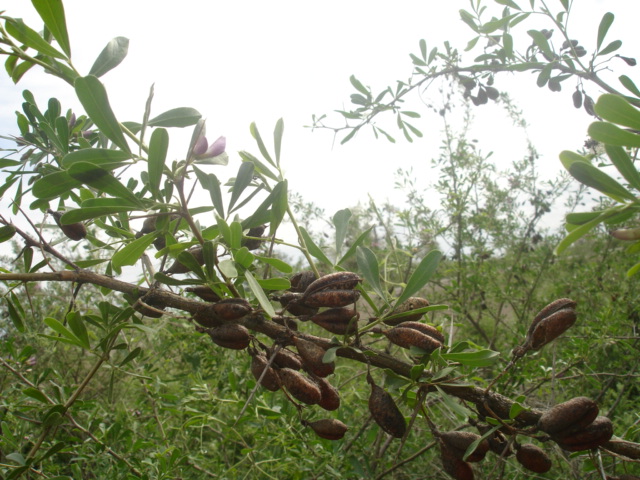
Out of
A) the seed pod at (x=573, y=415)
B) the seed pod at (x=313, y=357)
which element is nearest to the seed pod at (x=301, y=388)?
the seed pod at (x=313, y=357)

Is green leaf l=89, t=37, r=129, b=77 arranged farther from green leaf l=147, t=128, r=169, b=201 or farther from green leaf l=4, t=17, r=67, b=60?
green leaf l=147, t=128, r=169, b=201

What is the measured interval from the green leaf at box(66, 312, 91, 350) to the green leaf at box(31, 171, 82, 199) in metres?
0.22

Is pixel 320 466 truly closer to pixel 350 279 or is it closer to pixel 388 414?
pixel 388 414

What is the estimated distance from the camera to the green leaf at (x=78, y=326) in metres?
0.79

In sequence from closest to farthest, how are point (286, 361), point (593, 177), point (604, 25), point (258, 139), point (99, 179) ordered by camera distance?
point (593, 177)
point (99, 179)
point (286, 361)
point (258, 139)
point (604, 25)

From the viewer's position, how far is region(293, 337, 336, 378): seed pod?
711mm

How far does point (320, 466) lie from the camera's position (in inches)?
49.2

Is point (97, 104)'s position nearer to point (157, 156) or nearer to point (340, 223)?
point (157, 156)

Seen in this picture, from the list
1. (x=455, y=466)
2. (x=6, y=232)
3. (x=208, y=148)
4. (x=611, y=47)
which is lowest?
(x=455, y=466)

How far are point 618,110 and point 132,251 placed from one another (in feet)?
2.46

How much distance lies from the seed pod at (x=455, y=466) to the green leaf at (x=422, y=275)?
266 mm

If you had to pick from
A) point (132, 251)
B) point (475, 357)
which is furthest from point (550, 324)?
point (132, 251)

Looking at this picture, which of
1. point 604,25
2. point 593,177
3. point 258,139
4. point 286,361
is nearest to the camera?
point 593,177

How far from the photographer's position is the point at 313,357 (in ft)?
2.34
